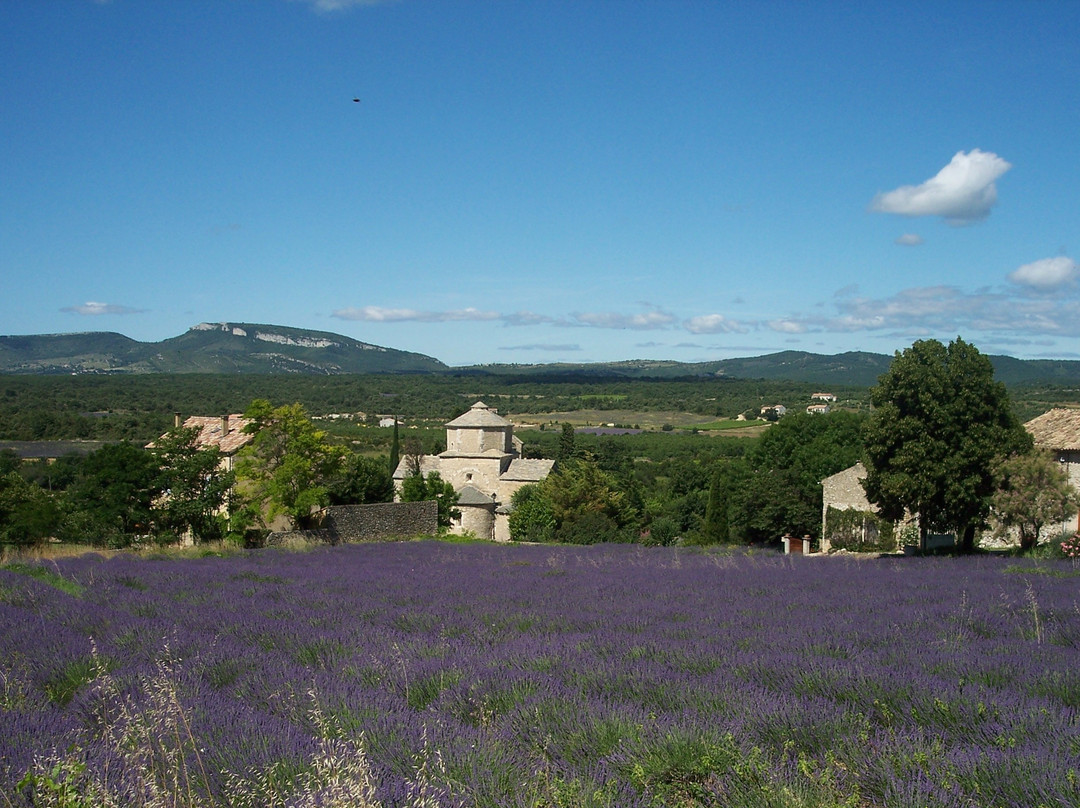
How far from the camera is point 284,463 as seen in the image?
1107 inches

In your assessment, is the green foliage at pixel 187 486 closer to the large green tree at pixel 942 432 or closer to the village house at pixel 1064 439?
the large green tree at pixel 942 432

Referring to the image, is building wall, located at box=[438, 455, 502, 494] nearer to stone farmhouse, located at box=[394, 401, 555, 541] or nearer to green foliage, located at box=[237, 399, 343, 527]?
stone farmhouse, located at box=[394, 401, 555, 541]

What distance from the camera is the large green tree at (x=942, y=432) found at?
19438 millimetres

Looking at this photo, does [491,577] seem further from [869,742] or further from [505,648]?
[869,742]

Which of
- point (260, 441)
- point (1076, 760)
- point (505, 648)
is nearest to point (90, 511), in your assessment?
point (260, 441)

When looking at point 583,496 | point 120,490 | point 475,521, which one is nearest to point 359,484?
point 475,521

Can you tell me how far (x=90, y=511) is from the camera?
80.5ft

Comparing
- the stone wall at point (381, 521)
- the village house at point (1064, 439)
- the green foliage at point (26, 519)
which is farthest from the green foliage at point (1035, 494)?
the green foliage at point (26, 519)

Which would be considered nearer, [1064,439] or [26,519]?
[1064,439]

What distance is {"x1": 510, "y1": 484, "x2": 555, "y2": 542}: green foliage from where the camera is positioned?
35.0 metres

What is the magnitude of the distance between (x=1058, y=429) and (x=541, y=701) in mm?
27709

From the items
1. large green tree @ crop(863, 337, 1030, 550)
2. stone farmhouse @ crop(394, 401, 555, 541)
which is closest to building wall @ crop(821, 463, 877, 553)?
large green tree @ crop(863, 337, 1030, 550)

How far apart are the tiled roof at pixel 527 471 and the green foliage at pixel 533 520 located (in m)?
3.44

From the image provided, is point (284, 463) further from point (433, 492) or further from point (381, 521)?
point (433, 492)
